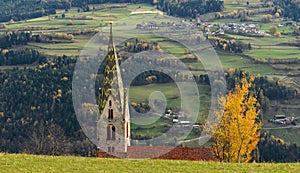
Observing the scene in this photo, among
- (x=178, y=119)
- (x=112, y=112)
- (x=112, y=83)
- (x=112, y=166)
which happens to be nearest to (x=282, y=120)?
(x=178, y=119)

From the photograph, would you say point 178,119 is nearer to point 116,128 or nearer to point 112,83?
point 116,128

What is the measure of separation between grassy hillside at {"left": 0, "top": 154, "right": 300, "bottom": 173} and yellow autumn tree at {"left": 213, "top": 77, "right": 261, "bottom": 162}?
10.6 metres

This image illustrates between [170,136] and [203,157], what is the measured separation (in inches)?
2353

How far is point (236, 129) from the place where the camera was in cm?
5997

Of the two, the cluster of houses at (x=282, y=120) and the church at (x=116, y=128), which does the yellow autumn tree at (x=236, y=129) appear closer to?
the church at (x=116, y=128)

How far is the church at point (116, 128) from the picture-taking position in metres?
62.5

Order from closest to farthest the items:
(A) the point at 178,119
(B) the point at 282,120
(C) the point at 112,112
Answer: (C) the point at 112,112 < (A) the point at 178,119 < (B) the point at 282,120

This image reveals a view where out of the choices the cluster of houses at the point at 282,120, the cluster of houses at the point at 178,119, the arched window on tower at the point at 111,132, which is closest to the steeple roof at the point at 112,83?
the arched window on tower at the point at 111,132

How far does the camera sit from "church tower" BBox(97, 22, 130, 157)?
6266 cm

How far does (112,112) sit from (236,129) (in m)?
12.6

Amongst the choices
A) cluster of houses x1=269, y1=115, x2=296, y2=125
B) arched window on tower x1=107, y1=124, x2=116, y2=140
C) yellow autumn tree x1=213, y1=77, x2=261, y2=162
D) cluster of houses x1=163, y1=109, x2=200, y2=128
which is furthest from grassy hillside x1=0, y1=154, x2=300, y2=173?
cluster of houses x1=269, y1=115, x2=296, y2=125

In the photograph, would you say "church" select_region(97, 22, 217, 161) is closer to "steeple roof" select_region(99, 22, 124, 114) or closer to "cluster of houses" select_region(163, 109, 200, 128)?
"steeple roof" select_region(99, 22, 124, 114)

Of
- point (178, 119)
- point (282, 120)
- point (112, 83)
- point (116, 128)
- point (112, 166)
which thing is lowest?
point (282, 120)

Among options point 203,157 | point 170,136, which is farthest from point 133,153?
point 170,136
